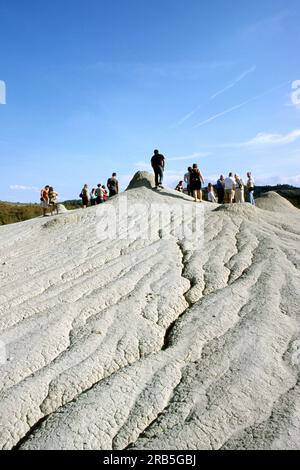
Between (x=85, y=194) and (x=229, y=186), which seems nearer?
(x=229, y=186)

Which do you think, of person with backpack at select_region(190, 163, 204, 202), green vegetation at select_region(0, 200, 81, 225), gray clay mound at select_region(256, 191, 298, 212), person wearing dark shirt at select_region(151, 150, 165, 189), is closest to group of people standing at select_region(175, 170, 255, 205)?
person with backpack at select_region(190, 163, 204, 202)

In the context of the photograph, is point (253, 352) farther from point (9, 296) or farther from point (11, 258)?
point (11, 258)

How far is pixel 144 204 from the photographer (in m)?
12.9

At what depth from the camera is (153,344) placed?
16.2 feet

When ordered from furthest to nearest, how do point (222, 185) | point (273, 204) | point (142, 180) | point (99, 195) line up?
point (273, 204), point (99, 195), point (222, 185), point (142, 180)

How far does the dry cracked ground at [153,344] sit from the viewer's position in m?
3.54

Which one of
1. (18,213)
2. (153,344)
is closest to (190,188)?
(153,344)

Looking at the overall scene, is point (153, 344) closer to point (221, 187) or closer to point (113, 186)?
point (221, 187)

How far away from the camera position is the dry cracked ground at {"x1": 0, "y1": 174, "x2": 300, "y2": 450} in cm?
354

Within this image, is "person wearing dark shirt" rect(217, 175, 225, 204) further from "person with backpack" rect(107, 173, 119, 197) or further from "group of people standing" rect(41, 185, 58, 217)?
"group of people standing" rect(41, 185, 58, 217)

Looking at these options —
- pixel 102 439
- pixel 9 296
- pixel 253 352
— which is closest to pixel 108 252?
pixel 9 296

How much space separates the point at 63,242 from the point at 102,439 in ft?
22.7

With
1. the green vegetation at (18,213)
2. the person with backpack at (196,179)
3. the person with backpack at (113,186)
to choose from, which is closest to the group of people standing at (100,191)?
the person with backpack at (113,186)

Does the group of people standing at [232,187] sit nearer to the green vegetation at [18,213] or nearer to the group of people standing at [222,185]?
the group of people standing at [222,185]
